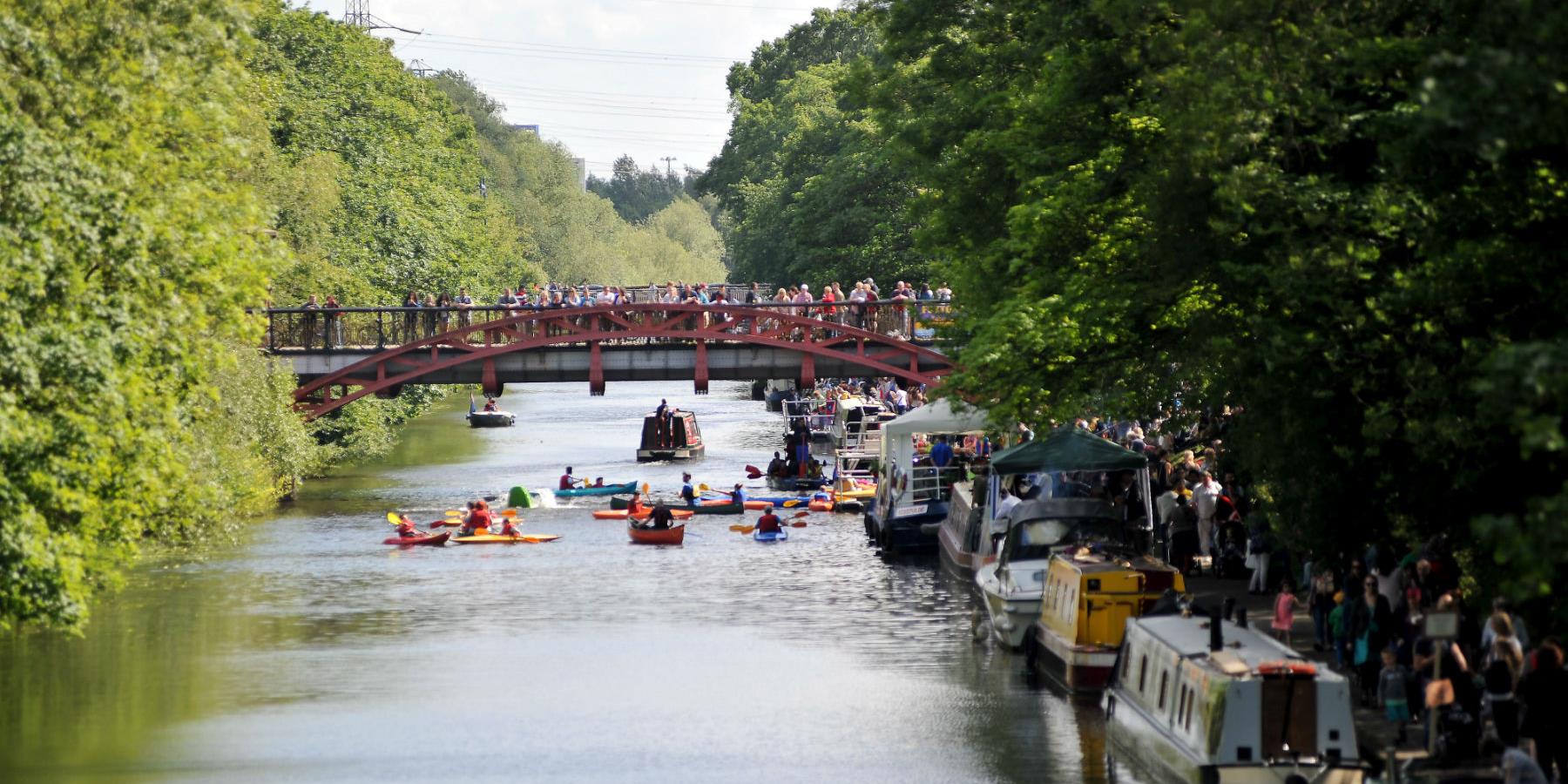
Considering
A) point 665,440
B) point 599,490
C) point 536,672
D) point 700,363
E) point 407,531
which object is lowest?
point 536,672

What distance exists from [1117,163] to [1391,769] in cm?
1615

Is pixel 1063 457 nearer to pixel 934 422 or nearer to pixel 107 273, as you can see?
pixel 934 422

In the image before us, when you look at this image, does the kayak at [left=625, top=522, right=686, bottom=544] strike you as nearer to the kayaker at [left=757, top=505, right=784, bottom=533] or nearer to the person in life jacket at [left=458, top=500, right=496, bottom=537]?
the kayaker at [left=757, top=505, right=784, bottom=533]

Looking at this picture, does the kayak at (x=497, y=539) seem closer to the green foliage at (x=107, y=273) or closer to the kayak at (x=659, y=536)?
the kayak at (x=659, y=536)

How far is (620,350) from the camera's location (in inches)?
2271

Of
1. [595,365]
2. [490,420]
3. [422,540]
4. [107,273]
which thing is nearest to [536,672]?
[107,273]

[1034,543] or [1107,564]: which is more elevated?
[1107,564]

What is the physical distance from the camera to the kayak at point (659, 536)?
4794 centimetres

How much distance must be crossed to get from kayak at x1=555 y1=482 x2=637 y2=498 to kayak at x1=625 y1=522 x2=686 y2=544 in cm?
968

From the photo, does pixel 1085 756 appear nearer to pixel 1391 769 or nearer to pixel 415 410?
pixel 1391 769

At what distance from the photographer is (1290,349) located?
21734mm

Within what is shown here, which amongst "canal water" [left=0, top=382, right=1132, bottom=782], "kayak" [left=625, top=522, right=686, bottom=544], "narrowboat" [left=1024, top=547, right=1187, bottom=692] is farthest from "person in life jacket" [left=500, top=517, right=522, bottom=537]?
"narrowboat" [left=1024, top=547, right=1187, bottom=692]

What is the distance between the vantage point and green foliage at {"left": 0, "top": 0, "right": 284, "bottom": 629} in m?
22.9

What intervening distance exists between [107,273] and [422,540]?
21.7 metres
